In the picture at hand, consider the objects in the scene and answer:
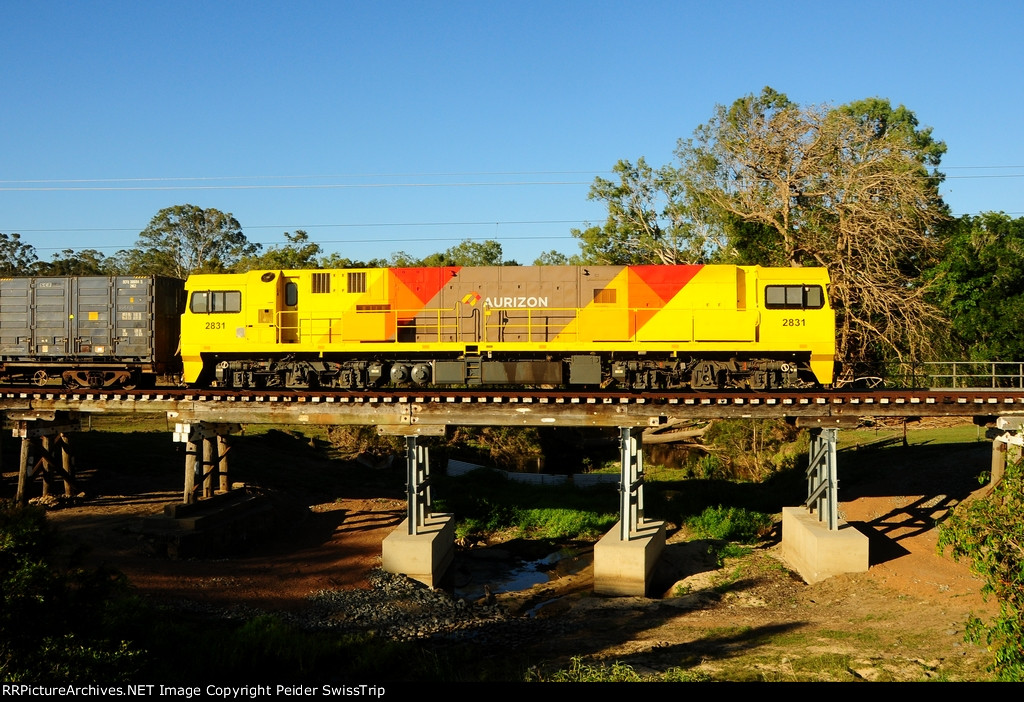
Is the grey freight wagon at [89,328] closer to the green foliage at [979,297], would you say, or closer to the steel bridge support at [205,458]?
the steel bridge support at [205,458]

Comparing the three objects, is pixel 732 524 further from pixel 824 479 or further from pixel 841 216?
pixel 841 216

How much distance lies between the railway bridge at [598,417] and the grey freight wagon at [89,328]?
207 centimetres

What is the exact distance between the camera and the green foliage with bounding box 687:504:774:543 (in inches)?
962

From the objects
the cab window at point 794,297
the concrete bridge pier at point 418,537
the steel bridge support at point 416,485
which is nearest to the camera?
the concrete bridge pier at point 418,537

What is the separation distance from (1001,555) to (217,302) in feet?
70.7

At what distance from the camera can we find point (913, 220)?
118 ft

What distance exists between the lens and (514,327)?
22.9 meters

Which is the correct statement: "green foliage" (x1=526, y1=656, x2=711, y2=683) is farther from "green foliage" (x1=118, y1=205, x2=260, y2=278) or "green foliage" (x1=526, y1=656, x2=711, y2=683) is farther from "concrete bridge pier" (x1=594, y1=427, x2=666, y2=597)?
"green foliage" (x1=118, y1=205, x2=260, y2=278)

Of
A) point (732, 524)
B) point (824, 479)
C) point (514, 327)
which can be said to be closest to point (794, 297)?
point (824, 479)

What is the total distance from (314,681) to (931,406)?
16.4m

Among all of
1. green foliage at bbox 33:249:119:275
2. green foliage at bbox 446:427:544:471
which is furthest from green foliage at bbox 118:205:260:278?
green foliage at bbox 446:427:544:471

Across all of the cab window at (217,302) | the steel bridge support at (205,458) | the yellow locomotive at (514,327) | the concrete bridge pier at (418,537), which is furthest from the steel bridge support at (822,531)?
the cab window at (217,302)

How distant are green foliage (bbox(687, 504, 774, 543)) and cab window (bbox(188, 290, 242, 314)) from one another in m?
17.0

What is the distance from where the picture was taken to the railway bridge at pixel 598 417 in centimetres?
1942
